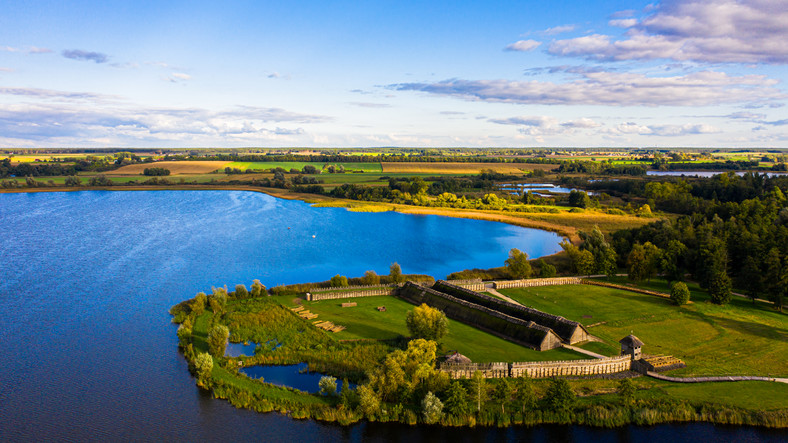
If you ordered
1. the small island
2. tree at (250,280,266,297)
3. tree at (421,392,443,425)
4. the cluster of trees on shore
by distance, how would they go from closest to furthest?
1. tree at (421,392,443,425)
2. the small island
3. the cluster of trees on shore
4. tree at (250,280,266,297)

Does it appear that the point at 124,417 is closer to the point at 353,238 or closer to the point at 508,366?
the point at 508,366

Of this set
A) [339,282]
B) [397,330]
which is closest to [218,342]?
[397,330]

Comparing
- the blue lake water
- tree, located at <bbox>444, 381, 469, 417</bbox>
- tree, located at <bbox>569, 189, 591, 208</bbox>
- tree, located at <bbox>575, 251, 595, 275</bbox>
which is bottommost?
the blue lake water

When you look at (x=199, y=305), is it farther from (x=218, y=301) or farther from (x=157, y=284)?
(x=157, y=284)

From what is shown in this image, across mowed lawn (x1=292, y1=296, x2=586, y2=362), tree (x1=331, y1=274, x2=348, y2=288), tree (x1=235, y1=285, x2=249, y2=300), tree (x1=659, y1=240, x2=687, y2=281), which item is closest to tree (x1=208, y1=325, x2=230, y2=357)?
mowed lawn (x1=292, y1=296, x2=586, y2=362)

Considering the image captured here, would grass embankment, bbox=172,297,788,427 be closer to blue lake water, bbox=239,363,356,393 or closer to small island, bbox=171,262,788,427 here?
small island, bbox=171,262,788,427
